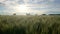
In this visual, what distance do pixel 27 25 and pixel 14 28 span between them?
1.60 ft

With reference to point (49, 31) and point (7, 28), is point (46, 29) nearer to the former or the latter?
point (49, 31)

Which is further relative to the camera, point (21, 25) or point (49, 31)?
point (21, 25)

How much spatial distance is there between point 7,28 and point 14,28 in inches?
9.5

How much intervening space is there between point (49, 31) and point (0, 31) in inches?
64.9

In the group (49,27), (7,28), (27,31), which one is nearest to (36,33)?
(27,31)

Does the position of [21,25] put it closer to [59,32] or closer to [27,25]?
[27,25]

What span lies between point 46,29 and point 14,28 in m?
1.11

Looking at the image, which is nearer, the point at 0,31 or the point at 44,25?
the point at 0,31

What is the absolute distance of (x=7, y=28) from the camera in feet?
17.4

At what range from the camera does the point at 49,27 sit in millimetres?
5355

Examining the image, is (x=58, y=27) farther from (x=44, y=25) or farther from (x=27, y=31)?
(x=27, y=31)

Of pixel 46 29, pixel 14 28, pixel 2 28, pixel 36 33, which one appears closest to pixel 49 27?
pixel 46 29

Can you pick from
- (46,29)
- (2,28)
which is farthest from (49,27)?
(2,28)

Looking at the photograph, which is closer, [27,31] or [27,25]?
[27,31]
